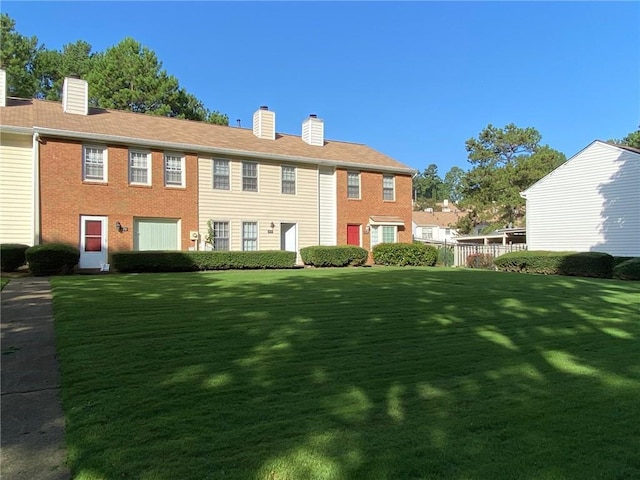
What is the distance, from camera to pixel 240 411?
363 centimetres

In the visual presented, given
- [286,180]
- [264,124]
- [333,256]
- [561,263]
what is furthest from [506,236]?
[264,124]

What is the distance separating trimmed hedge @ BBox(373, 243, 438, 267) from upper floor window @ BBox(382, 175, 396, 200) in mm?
3531

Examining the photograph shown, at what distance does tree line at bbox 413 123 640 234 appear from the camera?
4416cm

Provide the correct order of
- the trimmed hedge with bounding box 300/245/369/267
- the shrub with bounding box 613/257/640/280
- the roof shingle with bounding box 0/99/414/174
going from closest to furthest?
the shrub with bounding box 613/257/640/280, the roof shingle with bounding box 0/99/414/174, the trimmed hedge with bounding box 300/245/369/267

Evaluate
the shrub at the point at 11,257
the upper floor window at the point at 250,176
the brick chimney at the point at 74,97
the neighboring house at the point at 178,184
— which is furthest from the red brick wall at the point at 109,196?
the brick chimney at the point at 74,97

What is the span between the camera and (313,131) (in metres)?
25.0

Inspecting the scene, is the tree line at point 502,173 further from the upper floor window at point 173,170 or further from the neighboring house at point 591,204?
the upper floor window at point 173,170

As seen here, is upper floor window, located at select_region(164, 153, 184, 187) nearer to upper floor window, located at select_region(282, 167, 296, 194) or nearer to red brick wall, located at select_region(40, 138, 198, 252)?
red brick wall, located at select_region(40, 138, 198, 252)

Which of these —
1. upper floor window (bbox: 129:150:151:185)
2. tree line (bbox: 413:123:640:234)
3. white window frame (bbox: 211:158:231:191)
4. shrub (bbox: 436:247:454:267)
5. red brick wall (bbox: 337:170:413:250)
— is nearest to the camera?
upper floor window (bbox: 129:150:151:185)

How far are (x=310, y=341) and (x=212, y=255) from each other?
39.6ft

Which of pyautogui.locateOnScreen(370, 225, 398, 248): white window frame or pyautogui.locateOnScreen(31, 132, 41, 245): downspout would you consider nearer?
pyautogui.locateOnScreen(31, 132, 41, 245): downspout

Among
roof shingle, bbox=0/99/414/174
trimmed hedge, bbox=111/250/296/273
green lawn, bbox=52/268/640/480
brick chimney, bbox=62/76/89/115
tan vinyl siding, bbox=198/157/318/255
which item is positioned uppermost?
brick chimney, bbox=62/76/89/115

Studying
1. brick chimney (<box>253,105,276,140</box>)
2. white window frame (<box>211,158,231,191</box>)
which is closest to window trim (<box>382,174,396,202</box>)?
brick chimney (<box>253,105,276,140</box>)

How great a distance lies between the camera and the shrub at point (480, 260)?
23220mm
